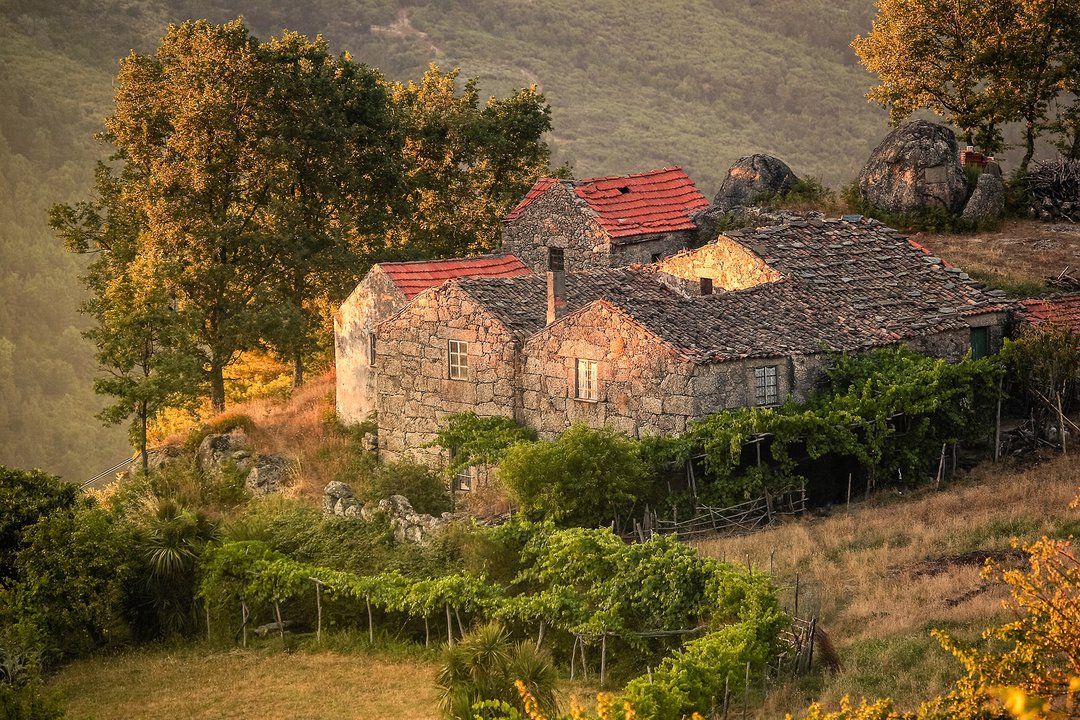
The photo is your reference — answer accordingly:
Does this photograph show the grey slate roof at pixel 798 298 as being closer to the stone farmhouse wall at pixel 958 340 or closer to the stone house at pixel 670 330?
the stone house at pixel 670 330

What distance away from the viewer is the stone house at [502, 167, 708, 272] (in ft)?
143

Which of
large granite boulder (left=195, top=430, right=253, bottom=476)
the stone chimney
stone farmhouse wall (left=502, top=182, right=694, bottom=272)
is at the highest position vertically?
stone farmhouse wall (left=502, top=182, right=694, bottom=272)

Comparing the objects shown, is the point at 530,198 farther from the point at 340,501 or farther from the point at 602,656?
the point at 602,656

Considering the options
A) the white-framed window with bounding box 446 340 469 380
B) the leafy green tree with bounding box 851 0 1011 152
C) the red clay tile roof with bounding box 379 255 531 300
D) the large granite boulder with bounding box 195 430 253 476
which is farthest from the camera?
the leafy green tree with bounding box 851 0 1011 152

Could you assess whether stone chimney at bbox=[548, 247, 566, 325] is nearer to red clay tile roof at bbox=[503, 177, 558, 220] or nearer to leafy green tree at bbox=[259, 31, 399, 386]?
red clay tile roof at bbox=[503, 177, 558, 220]

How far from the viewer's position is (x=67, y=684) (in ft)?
79.6

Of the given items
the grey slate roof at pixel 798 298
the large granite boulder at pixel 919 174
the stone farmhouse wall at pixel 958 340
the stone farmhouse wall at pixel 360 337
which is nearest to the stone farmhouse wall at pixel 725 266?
the grey slate roof at pixel 798 298

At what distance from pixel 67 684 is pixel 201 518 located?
430 centimetres

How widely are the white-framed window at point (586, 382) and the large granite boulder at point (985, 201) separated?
1980 centimetres

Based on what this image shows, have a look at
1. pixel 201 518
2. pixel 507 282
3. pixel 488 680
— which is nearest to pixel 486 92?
pixel 507 282

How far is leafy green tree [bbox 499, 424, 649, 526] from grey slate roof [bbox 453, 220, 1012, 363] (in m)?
3.00

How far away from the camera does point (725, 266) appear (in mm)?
37219

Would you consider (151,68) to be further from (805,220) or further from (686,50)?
(686,50)

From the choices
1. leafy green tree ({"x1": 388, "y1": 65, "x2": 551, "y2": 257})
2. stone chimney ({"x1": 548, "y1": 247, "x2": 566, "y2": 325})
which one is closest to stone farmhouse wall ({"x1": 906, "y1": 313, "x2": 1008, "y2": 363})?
stone chimney ({"x1": 548, "y1": 247, "x2": 566, "y2": 325})
